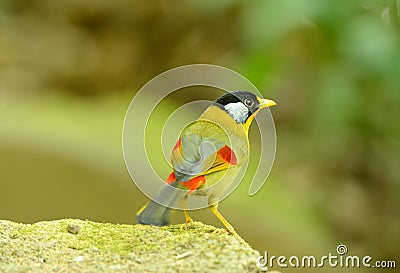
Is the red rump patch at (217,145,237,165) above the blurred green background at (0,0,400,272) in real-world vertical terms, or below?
below

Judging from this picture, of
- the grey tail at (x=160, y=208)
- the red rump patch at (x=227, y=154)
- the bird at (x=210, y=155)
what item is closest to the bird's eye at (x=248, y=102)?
the bird at (x=210, y=155)

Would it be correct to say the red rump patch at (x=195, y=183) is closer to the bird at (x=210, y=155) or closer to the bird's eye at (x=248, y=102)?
the bird at (x=210, y=155)

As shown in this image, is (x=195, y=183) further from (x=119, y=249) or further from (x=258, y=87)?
(x=258, y=87)

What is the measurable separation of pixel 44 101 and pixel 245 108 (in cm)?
465

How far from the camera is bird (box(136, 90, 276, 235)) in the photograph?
1.63 m

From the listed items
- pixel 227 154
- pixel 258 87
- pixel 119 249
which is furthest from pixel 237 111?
pixel 258 87

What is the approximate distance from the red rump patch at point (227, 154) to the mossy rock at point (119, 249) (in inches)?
7.5

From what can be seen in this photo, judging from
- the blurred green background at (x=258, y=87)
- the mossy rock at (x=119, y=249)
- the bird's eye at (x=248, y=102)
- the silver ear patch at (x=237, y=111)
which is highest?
the blurred green background at (x=258, y=87)

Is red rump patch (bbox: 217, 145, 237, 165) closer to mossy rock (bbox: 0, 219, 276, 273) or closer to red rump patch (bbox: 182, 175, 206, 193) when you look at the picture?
red rump patch (bbox: 182, 175, 206, 193)

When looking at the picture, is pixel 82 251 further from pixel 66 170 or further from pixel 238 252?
pixel 66 170

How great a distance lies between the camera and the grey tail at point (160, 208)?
171 cm

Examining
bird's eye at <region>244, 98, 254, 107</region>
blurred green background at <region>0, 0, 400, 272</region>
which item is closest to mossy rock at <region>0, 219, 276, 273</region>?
bird's eye at <region>244, 98, 254, 107</region>

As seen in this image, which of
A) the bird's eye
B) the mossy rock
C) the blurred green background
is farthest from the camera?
the blurred green background

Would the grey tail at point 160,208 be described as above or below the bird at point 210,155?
below
